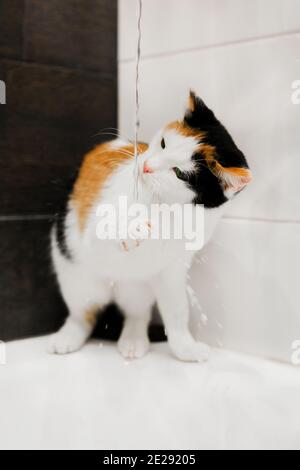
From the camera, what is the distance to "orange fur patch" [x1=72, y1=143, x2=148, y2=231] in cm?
104

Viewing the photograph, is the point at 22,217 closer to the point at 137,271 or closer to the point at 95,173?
the point at 95,173

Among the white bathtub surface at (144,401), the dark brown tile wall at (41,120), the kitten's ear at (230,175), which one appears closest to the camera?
the white bathtub surface at (144,401)

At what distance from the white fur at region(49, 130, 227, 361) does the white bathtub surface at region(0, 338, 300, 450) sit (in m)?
0.04

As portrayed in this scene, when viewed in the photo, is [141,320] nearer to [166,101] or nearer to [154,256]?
[154,256]

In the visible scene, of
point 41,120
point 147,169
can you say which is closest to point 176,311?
point 147,169

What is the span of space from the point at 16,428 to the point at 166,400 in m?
0.24

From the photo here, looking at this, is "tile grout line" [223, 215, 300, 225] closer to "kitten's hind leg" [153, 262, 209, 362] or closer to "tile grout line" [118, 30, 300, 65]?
"kitten's hind leg" [153, 262, 209, 362]

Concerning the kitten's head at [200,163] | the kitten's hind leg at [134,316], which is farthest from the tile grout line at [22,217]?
the kitten's head at [200,163]

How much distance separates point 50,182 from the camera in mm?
1169

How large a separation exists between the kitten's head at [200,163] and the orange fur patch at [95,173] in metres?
0.10

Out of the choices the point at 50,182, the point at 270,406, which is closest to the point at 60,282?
the point at 50,182

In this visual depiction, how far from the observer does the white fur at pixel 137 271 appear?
0.92 metres

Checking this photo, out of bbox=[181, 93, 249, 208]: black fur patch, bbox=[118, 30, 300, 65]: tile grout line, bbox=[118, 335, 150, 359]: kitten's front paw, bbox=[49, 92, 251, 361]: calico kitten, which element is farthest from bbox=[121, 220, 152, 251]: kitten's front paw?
bbox=[118, 30, 300, 65]: tile grout line

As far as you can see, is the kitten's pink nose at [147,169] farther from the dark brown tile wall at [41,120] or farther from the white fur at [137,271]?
the dark brown tile wall at [41,120]
